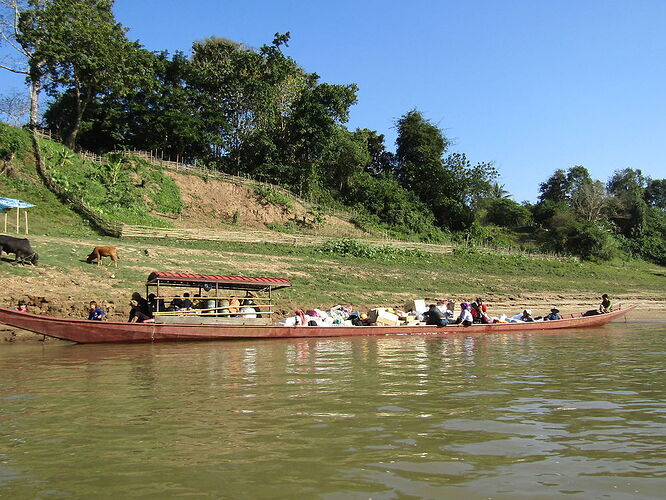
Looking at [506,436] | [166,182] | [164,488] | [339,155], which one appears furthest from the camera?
[339,155]

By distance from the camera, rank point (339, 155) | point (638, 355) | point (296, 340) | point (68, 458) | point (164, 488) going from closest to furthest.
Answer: point (164, 488), point (68, 458), point (638, 355), point (296, 340), point (339, 155)

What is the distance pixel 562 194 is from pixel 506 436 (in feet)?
247

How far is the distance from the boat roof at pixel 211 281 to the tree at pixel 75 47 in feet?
88.4

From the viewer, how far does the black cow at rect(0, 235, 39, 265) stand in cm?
1909

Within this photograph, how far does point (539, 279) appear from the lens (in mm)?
36031

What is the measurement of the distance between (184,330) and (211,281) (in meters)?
1.82

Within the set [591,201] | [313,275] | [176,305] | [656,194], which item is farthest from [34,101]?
[656,194]

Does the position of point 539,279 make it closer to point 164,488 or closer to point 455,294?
point 455,294

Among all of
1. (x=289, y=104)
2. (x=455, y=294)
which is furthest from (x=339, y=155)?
(x=455, y=294)

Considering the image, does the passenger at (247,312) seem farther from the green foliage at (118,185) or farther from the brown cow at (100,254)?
the green foliage at (118,185)

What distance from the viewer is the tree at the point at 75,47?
38000 millimetres

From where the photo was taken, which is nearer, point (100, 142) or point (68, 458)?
point (68, 458)

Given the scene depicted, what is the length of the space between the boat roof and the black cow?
484cm

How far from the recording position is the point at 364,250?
120 feet
